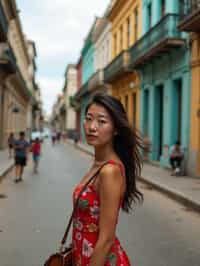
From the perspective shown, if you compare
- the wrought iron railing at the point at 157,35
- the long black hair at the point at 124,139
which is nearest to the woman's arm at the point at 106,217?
the long black hair at the point at 124,139

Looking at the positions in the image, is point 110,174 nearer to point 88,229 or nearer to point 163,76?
point 88,229

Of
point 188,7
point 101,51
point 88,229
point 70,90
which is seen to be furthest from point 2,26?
point 70,90

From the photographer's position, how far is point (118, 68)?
2378cm

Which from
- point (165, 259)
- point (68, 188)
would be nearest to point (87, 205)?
point (165, 259)

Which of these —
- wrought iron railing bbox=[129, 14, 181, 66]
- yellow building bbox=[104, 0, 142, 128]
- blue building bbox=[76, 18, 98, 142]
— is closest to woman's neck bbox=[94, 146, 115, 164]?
wrought iron railing bbox=[129, 14, 181, 66]

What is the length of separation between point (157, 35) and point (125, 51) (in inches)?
221

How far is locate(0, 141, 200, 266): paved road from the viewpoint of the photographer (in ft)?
16.8

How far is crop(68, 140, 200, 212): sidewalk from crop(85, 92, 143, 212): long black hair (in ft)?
20.8

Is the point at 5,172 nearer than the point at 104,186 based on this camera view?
No

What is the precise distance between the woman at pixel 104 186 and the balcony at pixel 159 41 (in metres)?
13.4

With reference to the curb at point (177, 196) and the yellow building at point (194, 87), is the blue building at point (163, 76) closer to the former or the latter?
the yellow building at point (194, 87)

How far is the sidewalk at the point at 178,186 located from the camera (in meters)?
9.01

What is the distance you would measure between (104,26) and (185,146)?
20.6 m

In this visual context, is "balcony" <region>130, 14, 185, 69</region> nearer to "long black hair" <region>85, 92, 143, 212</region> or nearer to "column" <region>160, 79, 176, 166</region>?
"column" <region>160, 79, 176, 166</region>
